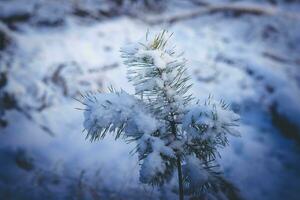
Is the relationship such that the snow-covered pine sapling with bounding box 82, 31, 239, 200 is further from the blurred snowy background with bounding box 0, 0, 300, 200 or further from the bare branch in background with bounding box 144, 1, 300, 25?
the bare branch in background with bounding box 144, 1, 300, 25

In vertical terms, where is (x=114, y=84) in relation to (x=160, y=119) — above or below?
above

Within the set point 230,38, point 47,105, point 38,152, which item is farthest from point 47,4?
point 230,38

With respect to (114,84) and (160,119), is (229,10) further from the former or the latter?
(160,119)

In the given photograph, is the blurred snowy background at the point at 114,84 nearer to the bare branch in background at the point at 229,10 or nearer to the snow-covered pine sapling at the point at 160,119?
the bare branch in background at the point at 229,10

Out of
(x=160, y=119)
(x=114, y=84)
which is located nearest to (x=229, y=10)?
(x=114, y=84)

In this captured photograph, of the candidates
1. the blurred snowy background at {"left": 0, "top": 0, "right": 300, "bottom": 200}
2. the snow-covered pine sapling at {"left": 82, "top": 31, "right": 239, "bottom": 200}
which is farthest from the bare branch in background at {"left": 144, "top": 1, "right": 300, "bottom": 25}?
the snow-covered pine sapling at {"left": 82, "top": 31, "right": 239, "bottom": 200}
